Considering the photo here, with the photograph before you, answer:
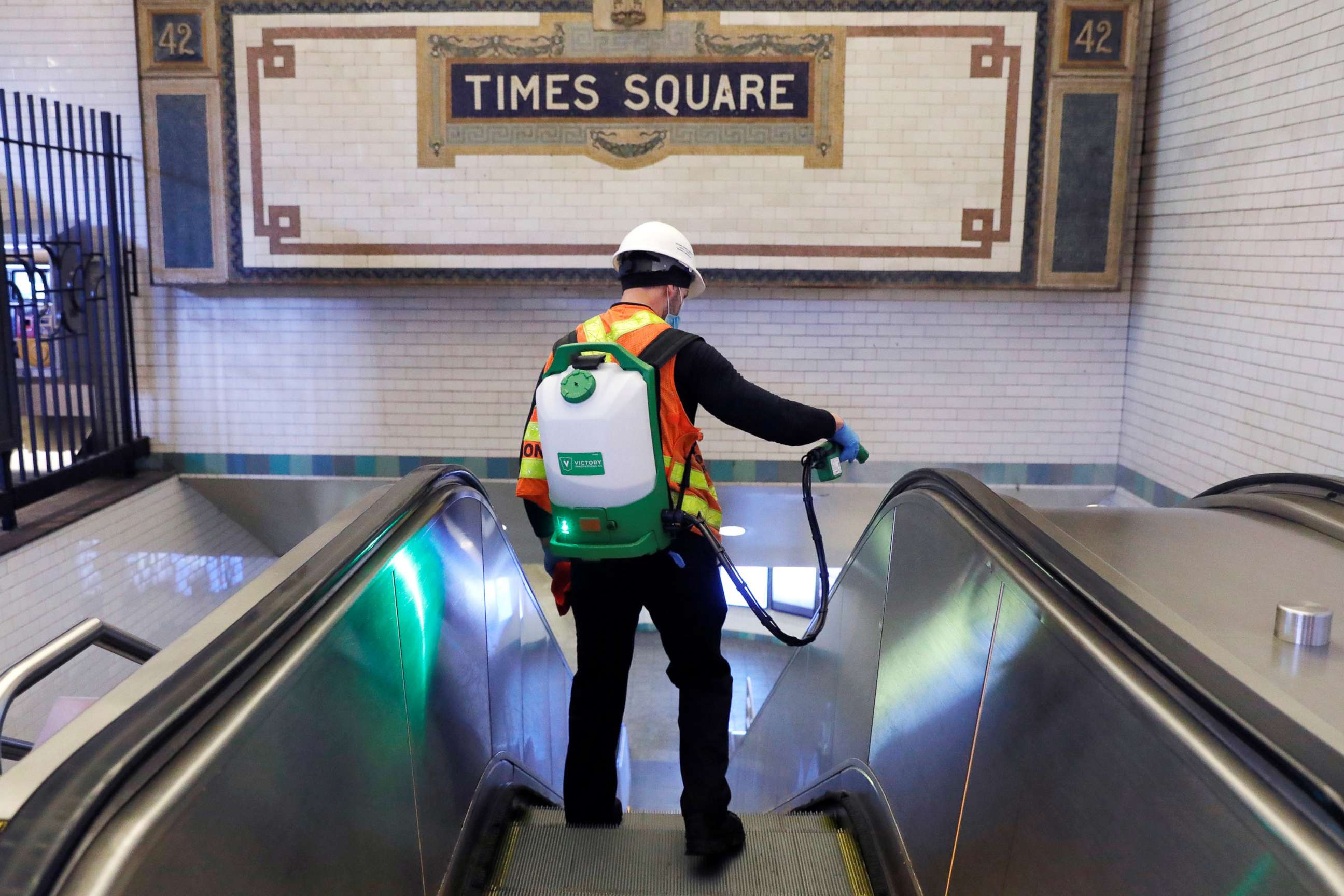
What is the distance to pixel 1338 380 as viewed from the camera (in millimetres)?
3578

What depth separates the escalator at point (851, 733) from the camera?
0.99m

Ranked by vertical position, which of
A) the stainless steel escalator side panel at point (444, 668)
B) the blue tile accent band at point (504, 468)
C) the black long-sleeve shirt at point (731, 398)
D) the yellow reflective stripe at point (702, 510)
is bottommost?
the blue tile accent band at point (504, 468)

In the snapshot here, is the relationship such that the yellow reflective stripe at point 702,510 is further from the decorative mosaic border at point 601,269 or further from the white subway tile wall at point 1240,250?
the decorative mosaic border at point 601,269

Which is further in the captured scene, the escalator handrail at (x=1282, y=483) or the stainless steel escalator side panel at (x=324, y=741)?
the escalator handrail at (x=1282, y=483)

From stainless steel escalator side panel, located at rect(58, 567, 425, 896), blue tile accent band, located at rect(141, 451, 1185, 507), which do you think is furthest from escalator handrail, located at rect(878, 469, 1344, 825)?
blue tile accent band, located at rect(141, 451, 1185, 507)

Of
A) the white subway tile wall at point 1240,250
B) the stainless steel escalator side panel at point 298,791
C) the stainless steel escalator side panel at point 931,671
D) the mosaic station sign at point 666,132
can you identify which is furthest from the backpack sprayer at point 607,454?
the mosaic station sign at point 666,132

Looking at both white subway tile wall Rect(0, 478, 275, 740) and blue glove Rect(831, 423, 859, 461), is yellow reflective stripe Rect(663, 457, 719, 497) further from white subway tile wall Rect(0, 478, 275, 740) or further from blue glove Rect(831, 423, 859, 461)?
white subway tile wall Rect(0, 478, 275, 740)

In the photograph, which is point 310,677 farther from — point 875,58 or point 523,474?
point 875,58

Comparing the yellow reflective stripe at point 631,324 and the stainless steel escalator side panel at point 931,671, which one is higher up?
the yellow reflective stripe at point 631,324

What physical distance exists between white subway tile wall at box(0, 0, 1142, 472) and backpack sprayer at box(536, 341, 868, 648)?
306cm

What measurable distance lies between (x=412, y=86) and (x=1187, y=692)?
4623mm

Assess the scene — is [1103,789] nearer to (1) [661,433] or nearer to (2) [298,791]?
(2) [298,791]

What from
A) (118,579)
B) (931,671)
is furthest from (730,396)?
(118,579)

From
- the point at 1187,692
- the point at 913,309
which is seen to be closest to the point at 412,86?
the point at 913,309
